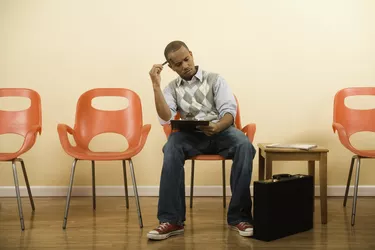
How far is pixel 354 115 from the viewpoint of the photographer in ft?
12.1

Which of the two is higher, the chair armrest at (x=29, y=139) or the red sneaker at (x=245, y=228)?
the chair armrest at (x=29, y=139)

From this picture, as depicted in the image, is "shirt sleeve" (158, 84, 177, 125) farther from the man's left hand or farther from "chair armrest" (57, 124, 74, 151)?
"chair armrest" (57, 124, 74, 151)

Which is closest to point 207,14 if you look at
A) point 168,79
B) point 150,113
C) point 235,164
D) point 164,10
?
point 164,10

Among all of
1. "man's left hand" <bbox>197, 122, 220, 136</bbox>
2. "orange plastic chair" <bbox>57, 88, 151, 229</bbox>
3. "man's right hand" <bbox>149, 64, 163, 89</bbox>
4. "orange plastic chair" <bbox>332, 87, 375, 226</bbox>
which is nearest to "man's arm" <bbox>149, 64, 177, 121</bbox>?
"man's right hand" <bbox>149, 64, 163, 89</bbox>

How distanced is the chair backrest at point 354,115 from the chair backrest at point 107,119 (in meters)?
1.40

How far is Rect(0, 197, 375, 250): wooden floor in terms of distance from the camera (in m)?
2.69

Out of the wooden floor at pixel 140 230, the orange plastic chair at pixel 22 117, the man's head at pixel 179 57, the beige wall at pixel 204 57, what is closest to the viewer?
the wooden floor at pixel 140 230

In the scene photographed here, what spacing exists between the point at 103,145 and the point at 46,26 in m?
1.03

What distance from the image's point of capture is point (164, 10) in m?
4.01

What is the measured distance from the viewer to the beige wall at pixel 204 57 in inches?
157

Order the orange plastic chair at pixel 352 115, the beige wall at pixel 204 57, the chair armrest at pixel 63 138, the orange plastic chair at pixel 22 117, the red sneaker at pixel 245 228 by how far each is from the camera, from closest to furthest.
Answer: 1. the red sneaker at pixel 245 228
2. the chair armrest at pixel 63 138
3. the orange plastic chair at pixel 22 117
4. the orange plastic chair at pixel 352 115
5. the beige wall at pixel 204 57

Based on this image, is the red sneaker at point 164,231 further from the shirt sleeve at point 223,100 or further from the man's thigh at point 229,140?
the shirt sleeve at point 223,100

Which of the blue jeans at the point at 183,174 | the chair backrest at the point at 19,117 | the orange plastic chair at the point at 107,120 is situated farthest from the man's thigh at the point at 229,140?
the chair backrest at the point at 19,117

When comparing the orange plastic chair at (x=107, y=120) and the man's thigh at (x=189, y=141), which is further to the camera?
the orange plastic chair at (x=107, y=120)
